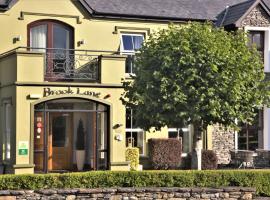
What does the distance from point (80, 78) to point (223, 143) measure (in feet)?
26.8

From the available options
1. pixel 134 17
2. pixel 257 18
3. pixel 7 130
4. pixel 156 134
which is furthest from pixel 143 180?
pixel 257 18

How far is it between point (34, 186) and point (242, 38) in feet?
31.1

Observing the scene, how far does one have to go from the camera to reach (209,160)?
24.9 m

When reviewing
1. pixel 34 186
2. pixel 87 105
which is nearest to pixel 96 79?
pixel 87 105

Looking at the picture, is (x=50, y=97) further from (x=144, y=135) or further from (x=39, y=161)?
(x=144, y=135)

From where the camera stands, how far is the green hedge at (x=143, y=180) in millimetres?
16359

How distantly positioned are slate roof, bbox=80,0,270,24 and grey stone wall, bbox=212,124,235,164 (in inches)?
208

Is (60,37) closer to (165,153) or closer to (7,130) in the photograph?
(7,130)

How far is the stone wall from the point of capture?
→ 16.2 m

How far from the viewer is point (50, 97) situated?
21391 millimetres

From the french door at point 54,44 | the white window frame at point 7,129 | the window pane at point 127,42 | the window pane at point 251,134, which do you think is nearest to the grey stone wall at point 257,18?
the window pane at point 251,134

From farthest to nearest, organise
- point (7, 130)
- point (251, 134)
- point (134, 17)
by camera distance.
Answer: point (251, 134) → point (134, 17) → point (7, 130)

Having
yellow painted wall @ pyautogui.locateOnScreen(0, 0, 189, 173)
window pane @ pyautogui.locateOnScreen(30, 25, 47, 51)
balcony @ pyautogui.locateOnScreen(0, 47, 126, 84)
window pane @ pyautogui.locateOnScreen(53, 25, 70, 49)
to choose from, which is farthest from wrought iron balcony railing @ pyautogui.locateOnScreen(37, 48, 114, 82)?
window pane @ pyautogui.locateOnScreen(53, 25, 70, 49)

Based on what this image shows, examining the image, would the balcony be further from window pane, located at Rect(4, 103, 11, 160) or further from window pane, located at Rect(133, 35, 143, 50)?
window pane, located at Rect(133, 35, 143, 50)
